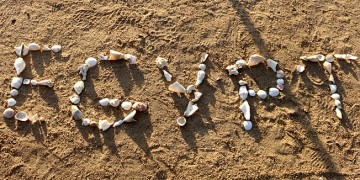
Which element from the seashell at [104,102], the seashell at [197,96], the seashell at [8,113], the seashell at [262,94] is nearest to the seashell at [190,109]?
the seashell at [197,96]

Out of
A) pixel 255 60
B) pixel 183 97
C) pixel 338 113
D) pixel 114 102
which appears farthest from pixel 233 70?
pixel 114 102

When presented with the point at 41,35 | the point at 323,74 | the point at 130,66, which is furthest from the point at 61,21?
the point at 323,74

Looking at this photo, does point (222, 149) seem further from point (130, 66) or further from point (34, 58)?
point (34, 58)

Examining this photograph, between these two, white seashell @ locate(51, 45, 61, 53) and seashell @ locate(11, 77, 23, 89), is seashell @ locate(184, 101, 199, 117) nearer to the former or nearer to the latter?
white seashell @ locate(51, 45, 61, 53)

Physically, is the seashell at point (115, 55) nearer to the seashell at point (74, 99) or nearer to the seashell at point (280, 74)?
the seashell at point (74, 99)

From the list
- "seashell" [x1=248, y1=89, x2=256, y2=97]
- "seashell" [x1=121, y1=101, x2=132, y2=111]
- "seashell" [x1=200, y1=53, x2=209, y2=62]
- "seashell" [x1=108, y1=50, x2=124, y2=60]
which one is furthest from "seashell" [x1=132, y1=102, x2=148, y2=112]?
"seashell" [x1=248, y1=89, x2=256, y2=97]

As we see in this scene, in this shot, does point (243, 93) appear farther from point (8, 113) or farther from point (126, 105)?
point (8, 113)
